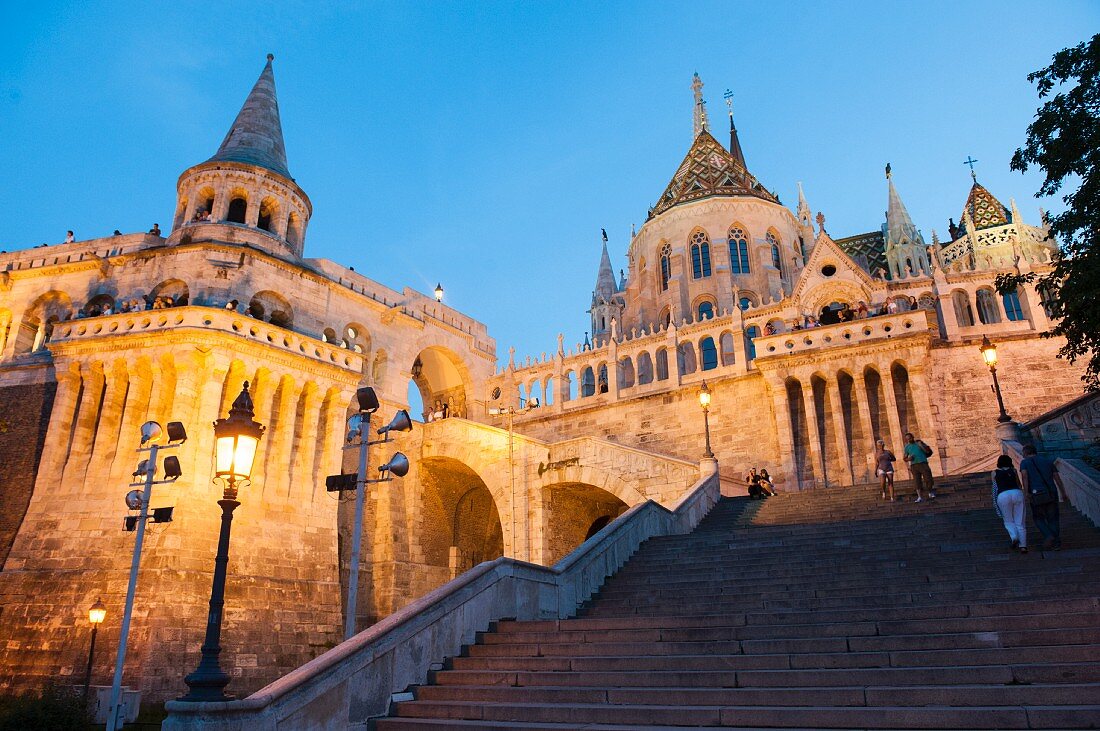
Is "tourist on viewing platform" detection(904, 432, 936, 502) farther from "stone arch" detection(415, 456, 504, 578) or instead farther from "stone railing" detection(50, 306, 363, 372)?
"stone railing" detection(50, 306, 363, 372)

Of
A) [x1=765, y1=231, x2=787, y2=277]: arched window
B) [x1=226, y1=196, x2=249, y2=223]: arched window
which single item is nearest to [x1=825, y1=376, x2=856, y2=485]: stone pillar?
[x1=765, y1=231, x2=787, y2=277]: arched window

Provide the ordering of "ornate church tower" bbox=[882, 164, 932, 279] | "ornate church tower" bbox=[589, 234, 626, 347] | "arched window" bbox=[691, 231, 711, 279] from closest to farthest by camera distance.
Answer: "ornate church tower" bbox=[882, 164, 932, 279] → "arched window" bbox=[691, 231, 711, 279] → "ornate church tower" bbox=[589, 234, 626, 347]

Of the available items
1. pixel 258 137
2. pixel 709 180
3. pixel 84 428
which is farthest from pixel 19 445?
pixel 709 180

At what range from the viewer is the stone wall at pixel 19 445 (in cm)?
2193

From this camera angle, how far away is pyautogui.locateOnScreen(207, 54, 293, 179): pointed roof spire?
90.5 feet

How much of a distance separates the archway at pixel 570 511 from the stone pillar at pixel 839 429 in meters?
6.47

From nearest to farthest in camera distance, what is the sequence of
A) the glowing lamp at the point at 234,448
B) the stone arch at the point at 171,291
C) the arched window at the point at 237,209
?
the glowing lamp at the point at 234,448 → the stone arch at the point at 171,291 → the arched window at the point at 237,209

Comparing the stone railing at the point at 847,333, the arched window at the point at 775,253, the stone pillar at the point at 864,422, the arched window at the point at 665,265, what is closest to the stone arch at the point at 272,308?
the stone railing at the point at 847,333

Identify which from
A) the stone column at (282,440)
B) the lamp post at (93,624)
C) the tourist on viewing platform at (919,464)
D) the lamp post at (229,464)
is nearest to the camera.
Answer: the lamp post at (229,464)

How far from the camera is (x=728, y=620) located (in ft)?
26.0

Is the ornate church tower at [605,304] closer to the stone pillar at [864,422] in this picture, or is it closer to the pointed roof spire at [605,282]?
the pointed roof spire at [605,282]

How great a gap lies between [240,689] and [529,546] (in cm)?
862

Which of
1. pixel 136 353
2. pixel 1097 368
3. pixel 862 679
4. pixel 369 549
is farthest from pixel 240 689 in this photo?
pixel 1097 368

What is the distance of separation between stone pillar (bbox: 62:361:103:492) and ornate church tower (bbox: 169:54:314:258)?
5672mm
